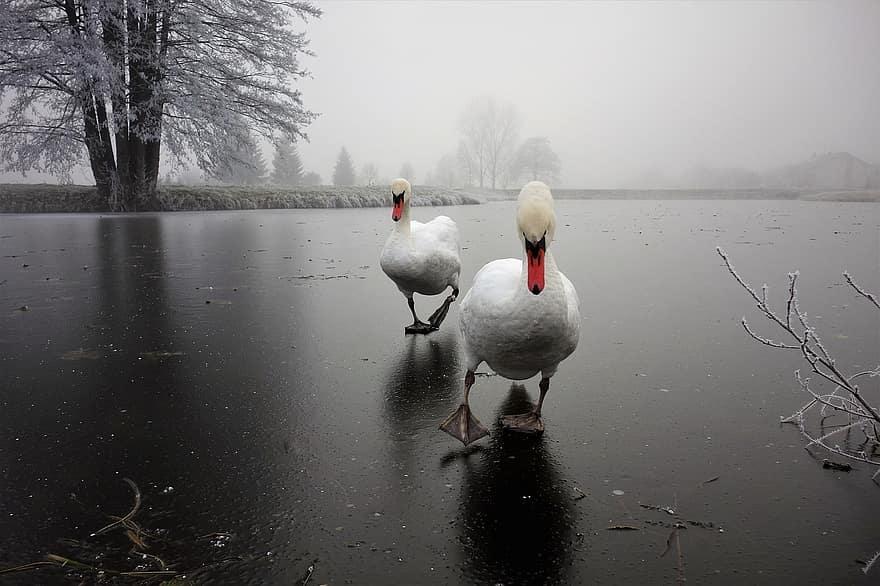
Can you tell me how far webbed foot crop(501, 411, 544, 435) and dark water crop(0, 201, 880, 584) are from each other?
7 cm

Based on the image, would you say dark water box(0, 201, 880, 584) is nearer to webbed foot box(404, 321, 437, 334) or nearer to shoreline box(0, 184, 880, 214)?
webbed foot box(404, 321, 437, 334)

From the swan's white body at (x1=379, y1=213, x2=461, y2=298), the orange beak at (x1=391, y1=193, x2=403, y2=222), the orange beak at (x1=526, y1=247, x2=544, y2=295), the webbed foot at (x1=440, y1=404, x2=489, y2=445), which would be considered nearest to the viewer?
the orange beak at (x1=526, y1=247, x2=544, y2=295)

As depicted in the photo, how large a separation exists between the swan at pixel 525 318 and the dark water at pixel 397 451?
160mm

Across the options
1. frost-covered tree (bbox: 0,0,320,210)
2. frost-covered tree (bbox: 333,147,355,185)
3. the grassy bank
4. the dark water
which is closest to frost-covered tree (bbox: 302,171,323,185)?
frost-covered tree (bbox: 333,147,355,185)

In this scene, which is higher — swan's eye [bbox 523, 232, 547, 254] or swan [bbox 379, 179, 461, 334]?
swan's eye [bbox 523, 232, 547, 254]

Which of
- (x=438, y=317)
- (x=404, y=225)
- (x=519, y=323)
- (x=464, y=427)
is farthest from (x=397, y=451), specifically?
(x=404, y=225)

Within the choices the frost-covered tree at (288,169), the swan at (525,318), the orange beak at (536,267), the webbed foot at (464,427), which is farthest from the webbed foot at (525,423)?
the frost-covered tree at (288,169)

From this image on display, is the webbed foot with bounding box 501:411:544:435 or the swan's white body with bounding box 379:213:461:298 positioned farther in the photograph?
the swan's white body with bounding box 379:213:461:298

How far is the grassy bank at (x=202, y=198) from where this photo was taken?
69.4 ft

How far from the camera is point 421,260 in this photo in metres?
5.00

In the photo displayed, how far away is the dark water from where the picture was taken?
198 cm

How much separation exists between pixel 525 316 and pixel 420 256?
237 cm

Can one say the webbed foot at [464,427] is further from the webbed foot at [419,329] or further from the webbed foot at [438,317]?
the webbed foot at [438,317]

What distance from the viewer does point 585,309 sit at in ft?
19.3
